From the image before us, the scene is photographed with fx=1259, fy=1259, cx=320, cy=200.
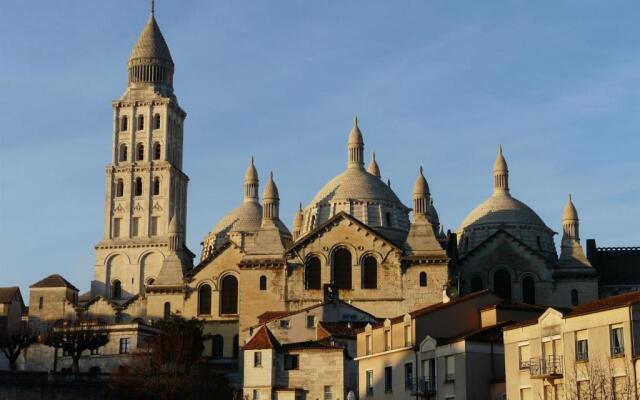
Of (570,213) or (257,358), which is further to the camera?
(570,213)

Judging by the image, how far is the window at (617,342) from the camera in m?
35.2

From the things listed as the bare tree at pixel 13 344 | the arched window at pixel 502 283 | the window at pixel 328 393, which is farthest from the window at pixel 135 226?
the window at pixel 328 393

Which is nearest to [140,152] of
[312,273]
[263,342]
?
[312,273]

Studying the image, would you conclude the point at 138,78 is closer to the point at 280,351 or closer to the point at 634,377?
the point at 280,351

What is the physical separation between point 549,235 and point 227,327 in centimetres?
2597

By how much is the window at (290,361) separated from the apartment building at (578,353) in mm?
20883

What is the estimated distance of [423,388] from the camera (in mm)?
44125

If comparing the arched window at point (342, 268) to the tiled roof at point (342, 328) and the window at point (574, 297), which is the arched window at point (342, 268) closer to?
the tiled roof at point (342, 328)

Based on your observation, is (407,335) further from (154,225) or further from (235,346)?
(154,225)

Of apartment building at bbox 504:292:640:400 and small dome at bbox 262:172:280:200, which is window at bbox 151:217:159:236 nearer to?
small dome at bbox 262:172:280:200

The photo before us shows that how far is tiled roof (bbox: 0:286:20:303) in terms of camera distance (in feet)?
333

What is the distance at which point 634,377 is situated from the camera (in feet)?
114

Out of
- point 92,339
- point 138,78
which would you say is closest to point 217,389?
point 92,339

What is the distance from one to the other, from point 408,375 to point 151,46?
7475cm
